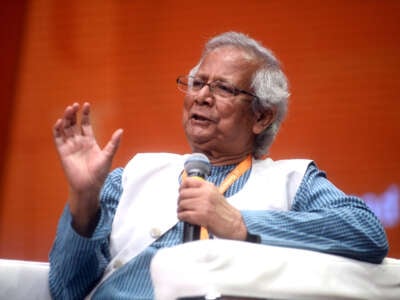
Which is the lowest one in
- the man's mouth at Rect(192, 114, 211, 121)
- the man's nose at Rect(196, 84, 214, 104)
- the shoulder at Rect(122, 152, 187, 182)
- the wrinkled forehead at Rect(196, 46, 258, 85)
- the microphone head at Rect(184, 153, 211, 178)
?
the shoulder at Rect(122, 152, 187, 182)

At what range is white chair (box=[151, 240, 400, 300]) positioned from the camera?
112 centimetres

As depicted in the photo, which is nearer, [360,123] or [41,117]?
[360,123]

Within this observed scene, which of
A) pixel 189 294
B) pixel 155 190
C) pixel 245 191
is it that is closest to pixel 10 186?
pixel 155 190

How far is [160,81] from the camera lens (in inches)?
113

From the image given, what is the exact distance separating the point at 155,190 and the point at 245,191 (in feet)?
1.05

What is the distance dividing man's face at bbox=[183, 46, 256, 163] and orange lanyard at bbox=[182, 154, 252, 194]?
0.28 feet

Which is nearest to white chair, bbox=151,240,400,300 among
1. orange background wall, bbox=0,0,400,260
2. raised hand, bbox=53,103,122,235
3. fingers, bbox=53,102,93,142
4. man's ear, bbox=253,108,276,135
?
raised hand, bbox=53,103,122,235

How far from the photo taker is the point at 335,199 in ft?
5.74

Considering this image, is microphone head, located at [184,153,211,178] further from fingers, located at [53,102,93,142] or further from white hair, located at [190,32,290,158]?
white hair, located at [190,32,290,158]

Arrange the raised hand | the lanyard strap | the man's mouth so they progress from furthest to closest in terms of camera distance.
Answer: the man's mouth
the lanyard strap
the raised hand

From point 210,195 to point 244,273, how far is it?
1.00 feet

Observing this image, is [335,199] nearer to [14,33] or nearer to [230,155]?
[230,155]

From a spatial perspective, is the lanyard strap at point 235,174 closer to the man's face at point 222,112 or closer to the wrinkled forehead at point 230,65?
the man's face at point 222,112

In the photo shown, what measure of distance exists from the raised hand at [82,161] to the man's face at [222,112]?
47cm
